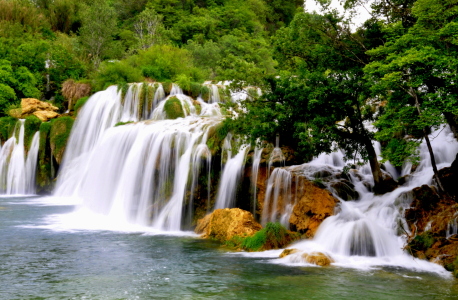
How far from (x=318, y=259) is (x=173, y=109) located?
1804cm

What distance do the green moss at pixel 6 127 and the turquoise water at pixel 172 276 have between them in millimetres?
19545

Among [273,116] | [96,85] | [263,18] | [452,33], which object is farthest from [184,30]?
[452,33]

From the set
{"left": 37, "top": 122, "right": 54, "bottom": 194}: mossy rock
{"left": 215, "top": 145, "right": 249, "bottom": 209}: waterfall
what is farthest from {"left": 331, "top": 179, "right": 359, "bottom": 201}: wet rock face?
{"left": 37, "top": 122, "right": 54, "bottom": 194}: mossy rock

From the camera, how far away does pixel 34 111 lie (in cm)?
3312

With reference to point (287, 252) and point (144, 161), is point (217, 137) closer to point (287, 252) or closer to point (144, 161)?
point (144, 161)

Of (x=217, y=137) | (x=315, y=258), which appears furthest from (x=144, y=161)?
(x=315, y=258)

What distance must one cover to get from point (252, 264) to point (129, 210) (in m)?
9.09

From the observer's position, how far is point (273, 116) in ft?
47.3

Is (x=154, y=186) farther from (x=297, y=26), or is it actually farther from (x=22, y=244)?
(x=297, y=26)

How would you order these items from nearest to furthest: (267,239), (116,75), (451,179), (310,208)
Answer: (267,239)
(451,179)
(310,208)
(116,75)

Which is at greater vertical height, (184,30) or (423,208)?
(184,30)

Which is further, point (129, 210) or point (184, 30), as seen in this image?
point (184, 30)

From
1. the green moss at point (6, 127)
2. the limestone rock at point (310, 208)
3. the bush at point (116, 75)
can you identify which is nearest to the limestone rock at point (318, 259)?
the limestone rock at point (310, 208)

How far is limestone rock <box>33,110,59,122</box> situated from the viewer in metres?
32.1
